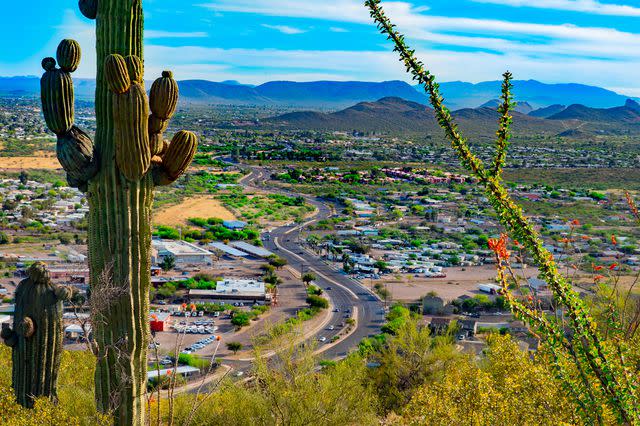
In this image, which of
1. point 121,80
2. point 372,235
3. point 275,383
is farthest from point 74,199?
point 121,80

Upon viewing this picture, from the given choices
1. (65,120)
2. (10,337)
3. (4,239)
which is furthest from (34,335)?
(4,239)

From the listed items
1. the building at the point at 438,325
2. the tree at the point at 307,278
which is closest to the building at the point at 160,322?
the tree at the point at 307,278

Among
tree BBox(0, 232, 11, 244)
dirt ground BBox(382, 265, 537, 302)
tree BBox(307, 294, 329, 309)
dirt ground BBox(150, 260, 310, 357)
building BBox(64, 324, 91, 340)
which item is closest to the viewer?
dirt ground BBox(150, 260, 310, 357)

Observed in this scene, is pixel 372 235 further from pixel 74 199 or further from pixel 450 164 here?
pixel 450 164

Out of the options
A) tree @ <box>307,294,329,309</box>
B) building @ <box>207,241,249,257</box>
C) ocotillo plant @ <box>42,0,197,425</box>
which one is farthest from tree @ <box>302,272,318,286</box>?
ocotillo plant @ <box>42,0,197,425</box>

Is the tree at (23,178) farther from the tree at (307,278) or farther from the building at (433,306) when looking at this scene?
the building at (433,306)

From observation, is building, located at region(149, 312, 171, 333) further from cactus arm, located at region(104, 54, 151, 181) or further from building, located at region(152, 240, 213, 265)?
cactus arm, located at region(104, 54, 151, 181)
